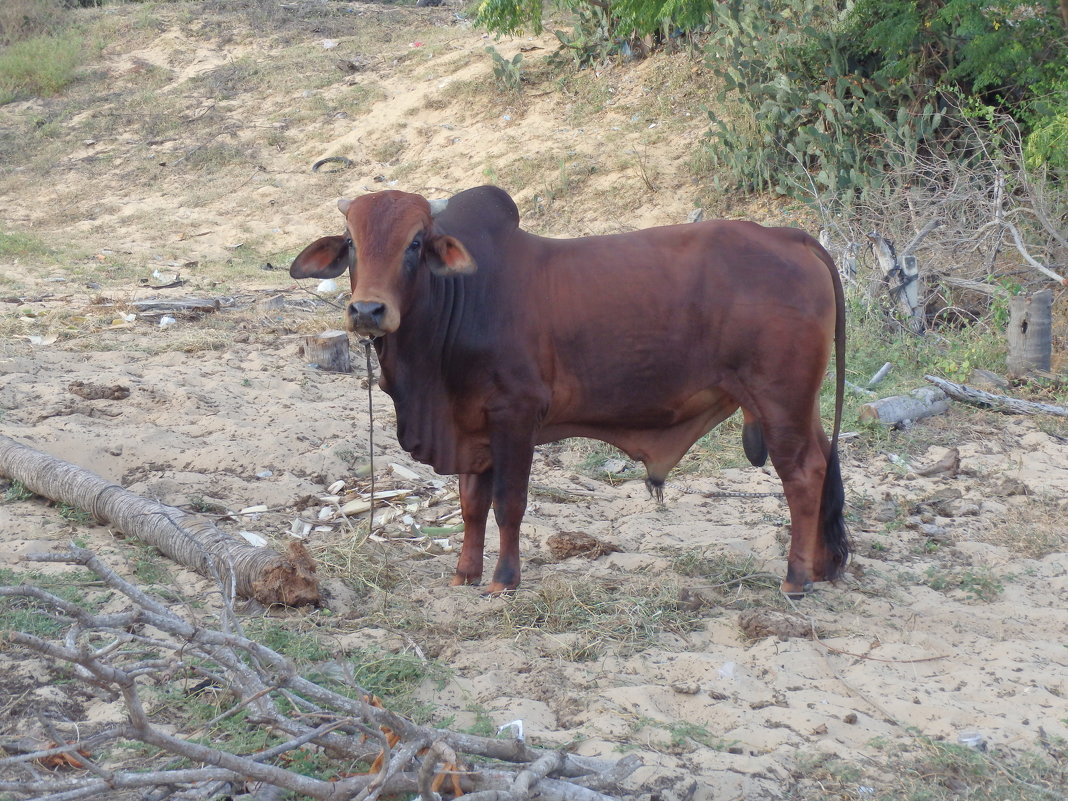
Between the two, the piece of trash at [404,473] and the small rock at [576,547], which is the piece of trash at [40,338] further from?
the small rock at [576,547]

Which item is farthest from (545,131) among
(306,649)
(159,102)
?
(306,649)

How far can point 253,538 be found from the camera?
14.9 feet

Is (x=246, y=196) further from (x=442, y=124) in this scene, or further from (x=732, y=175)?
(x=732, y=175)

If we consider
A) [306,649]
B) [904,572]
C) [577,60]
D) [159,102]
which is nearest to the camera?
[306,649]

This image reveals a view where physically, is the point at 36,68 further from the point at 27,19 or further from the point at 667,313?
the point at 667,313

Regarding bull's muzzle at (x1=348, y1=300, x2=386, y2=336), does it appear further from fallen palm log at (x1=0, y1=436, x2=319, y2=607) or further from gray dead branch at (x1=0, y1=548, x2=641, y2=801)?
gray dead branch at (x1=0, y1=548, x2=641, y2=801)

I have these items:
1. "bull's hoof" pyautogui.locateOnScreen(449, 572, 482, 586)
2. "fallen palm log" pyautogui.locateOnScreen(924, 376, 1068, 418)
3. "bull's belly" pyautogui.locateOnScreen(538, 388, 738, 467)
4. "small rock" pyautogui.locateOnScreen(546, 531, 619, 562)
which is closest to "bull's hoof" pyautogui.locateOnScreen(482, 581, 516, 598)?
"bull's hoof" pyautogui.locateOnScreen(449, 572, 482, 586)

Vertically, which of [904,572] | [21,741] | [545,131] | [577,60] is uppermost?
[577,60]

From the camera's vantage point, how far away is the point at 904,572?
457cm

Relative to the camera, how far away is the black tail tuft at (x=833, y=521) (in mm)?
4371

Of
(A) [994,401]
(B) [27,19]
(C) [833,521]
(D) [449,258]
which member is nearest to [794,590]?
(C) [833,521]

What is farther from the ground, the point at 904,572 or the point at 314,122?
the point at 314,122

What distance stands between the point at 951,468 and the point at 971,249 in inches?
119

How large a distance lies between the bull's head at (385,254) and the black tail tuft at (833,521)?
174 centimetres
